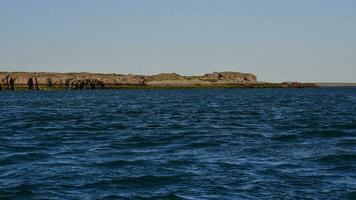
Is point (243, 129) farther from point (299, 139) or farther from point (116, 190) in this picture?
point (116, 190)

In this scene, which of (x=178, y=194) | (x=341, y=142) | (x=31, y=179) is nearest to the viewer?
(x=178, y=194)

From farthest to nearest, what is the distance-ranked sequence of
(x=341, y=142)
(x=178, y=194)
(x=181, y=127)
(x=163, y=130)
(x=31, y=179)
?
1. (x=181, y=127)
2. (x=163, y=130)
3. (x=341, y=142)
4. (x=31, y=179)
5. (x=178, y=194)

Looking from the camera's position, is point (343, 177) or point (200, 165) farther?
point (200, 165)

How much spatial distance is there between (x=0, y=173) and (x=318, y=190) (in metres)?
12.3

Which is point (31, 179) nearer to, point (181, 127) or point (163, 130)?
point (163, 130)

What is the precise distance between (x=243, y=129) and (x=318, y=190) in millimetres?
23673

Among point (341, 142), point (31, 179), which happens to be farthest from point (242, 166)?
point (341, 142)

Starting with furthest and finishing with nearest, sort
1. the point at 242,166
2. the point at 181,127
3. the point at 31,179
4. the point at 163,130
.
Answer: the point at 181,127, the point at 163,130, the point at 242,166, the point at 31,179

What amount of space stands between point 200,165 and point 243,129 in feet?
62.2

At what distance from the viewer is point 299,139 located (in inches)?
1399

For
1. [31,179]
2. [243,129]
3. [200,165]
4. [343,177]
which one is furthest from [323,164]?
[243,129]

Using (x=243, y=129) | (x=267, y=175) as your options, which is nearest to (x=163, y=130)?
(x=243, y=129)

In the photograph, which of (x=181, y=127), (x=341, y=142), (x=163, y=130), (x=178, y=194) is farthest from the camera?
(x=181, y=127)

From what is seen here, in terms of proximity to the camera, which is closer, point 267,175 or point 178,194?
point 178,194
